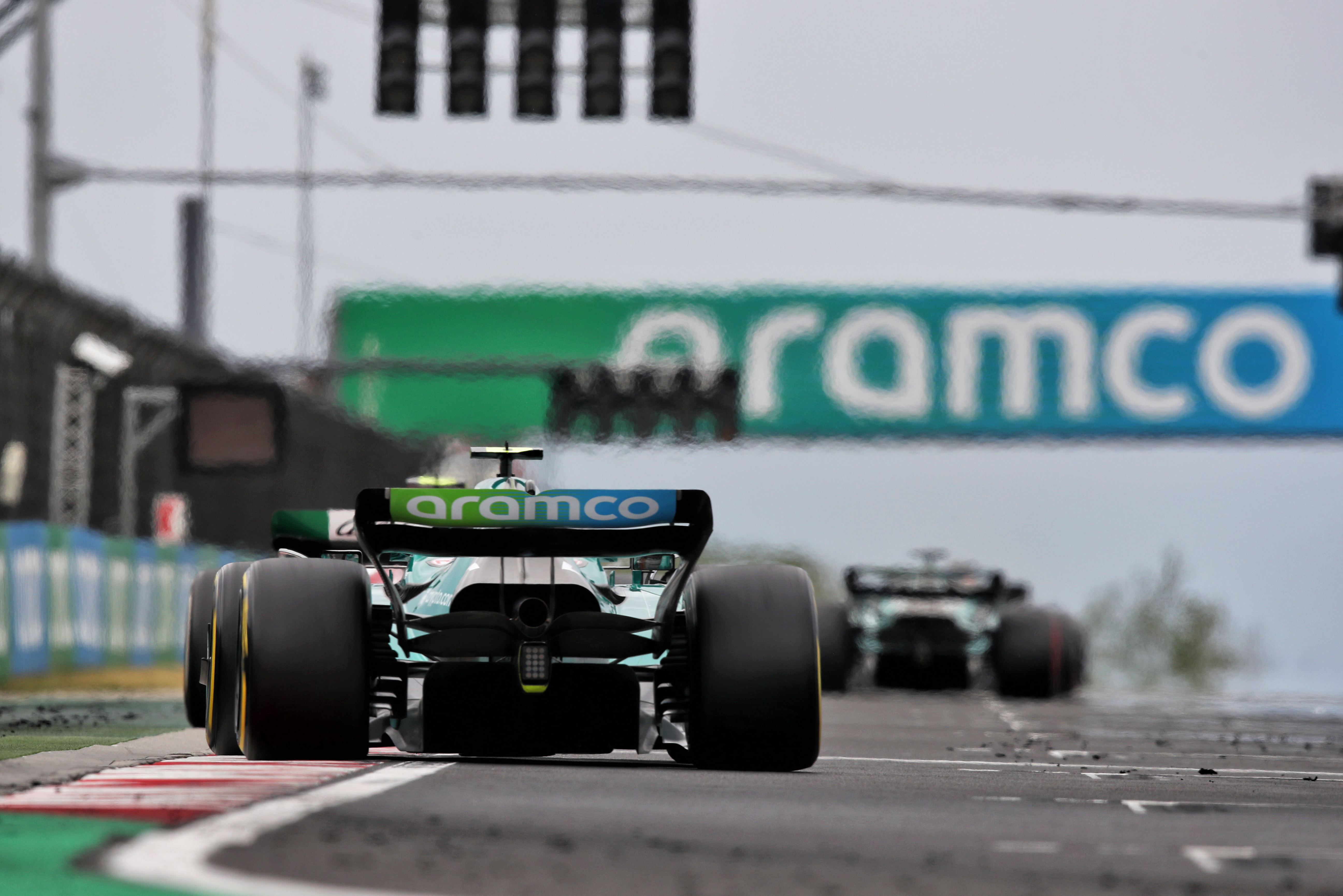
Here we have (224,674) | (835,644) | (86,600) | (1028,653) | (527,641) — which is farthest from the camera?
(1028,653)

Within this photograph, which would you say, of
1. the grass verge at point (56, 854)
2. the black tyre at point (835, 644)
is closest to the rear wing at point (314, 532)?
the grass verge at point (56, 854)

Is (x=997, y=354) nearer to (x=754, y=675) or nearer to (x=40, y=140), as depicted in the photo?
(x=40, y=140)

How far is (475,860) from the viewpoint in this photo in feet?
22.3

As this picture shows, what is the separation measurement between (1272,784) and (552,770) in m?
3.38

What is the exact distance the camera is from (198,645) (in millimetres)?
13531

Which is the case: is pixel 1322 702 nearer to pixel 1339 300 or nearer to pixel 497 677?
pixel 1339 300

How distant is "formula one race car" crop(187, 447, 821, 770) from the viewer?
33.7 feet

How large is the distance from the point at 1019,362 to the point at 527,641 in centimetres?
3773

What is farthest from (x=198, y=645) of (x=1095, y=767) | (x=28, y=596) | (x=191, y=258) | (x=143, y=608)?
(x=191, y=258)

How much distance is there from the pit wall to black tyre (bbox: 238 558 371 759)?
11.4m

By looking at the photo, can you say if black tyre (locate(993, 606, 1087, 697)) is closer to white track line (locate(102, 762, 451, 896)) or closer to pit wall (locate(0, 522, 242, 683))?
pit wall (locate(0, 522, 242, 683))

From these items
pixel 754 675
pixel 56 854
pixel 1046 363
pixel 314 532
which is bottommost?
pixel 56 854

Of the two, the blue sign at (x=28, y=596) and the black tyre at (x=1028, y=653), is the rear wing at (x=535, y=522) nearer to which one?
the blue sign at (x=28, y=596)

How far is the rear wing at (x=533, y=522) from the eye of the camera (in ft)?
33.4
